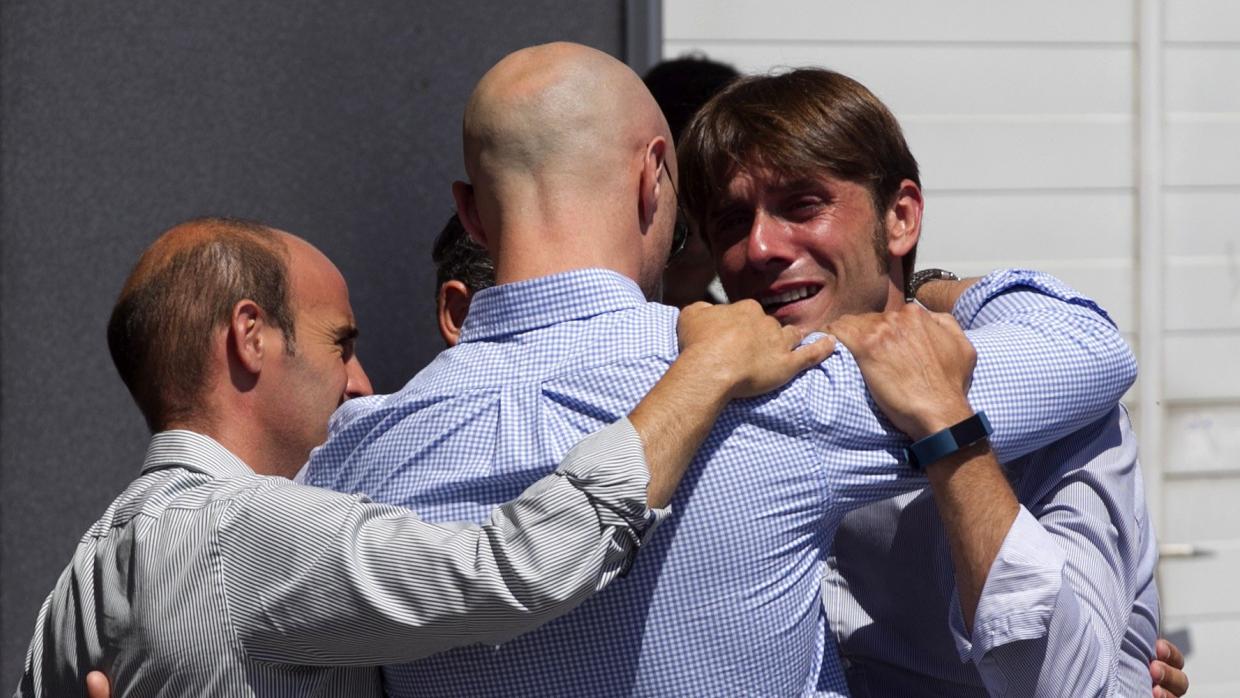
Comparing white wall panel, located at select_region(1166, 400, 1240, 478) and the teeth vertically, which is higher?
the teeth

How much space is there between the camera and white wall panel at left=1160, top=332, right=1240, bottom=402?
146 inches

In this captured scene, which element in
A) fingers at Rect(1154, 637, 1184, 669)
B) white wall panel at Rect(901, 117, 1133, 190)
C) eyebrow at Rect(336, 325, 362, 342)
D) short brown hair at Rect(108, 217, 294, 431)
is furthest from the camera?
white wall panel at Rect(901, 117, 1133, 190)

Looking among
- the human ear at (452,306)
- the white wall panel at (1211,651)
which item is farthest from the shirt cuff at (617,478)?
the white wall panel at (1211,651)

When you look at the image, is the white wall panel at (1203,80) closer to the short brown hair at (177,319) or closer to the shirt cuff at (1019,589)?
the shirt cuff at (1019,589)

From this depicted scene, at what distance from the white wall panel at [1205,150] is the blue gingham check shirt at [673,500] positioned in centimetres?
239

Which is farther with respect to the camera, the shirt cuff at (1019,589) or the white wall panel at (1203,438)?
the white wall panel at (1203,438)

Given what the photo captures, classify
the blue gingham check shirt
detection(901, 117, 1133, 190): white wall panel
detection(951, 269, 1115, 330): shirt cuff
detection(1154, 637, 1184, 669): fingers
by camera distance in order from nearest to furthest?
1. the blue gingham check shirt
2. detection(951, 269, 1115, 330): shirt cuff
3. detection(1154, 637, 1184, 669): fingers
4. detection(901, 117, 1133, 190): white wall panel

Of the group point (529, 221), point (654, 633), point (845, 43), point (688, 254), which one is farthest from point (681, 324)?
point (845, 43)

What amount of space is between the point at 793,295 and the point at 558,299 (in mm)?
776

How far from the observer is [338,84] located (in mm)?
3693

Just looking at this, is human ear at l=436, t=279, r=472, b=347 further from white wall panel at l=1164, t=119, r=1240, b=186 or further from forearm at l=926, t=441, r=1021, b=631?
white wall panel at l=1164, t=119, r=1240, b=186

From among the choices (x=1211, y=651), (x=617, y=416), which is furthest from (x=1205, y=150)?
(x=617, y=416)

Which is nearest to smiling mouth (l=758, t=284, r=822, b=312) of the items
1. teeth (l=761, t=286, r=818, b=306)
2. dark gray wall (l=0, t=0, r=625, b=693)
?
teeth (l=761, t=286, r=818, b=306)

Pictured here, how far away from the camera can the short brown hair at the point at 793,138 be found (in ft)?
7.46
